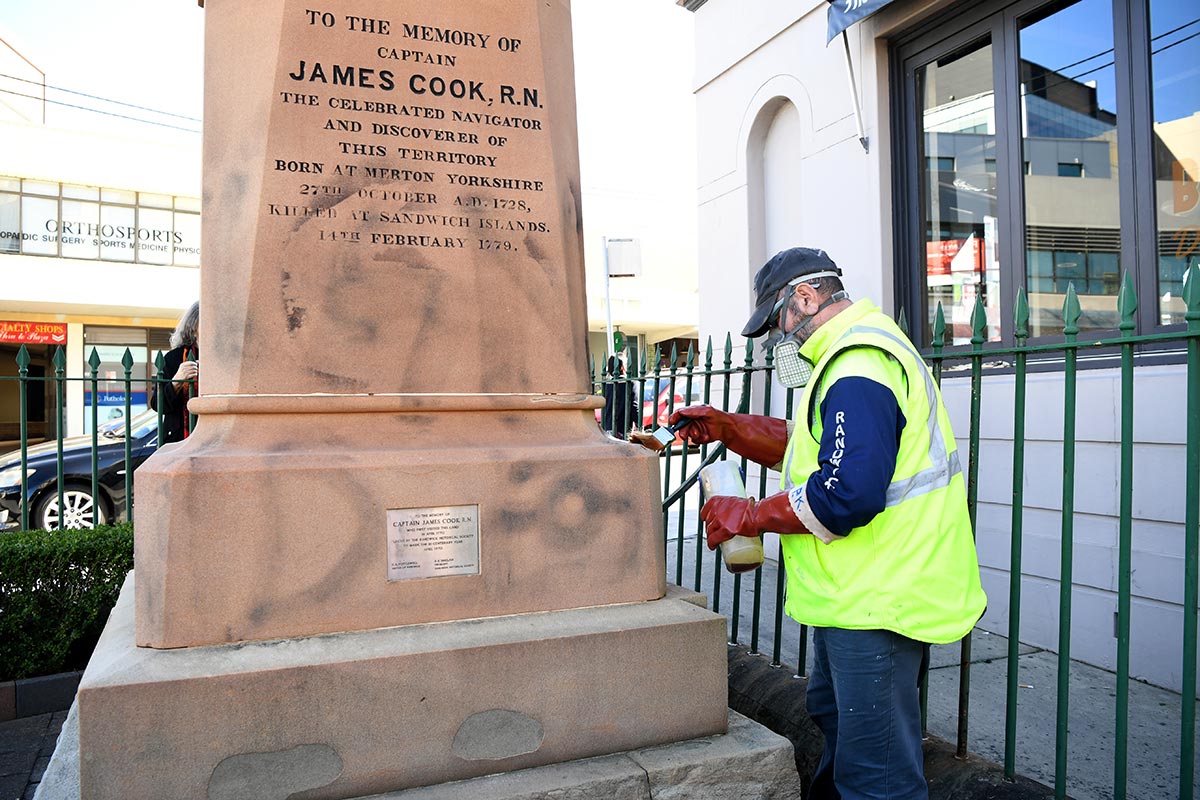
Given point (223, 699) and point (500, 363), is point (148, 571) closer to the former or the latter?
point (223, 699)

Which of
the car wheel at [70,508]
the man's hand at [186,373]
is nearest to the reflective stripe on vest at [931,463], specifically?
the man's hand at [186,373]

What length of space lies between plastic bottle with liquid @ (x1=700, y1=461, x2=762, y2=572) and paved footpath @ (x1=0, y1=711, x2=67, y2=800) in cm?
291

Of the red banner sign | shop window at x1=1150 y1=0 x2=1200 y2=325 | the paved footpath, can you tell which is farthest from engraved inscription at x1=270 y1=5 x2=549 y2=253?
the red banner sign

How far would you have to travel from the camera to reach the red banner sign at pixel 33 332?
23.0m

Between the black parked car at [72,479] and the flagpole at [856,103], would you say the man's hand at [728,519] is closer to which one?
the flagpole at [856,103]

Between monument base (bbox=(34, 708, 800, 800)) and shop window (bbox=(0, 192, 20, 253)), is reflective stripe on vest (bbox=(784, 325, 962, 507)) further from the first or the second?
shop window (bbox=(0, 192, 20, 253))

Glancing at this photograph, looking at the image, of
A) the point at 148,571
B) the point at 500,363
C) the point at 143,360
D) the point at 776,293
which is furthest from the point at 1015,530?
the point at 143,360

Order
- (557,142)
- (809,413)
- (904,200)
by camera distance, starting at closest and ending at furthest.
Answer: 1. (809,413)
2. (557,142)
3. (904,200)

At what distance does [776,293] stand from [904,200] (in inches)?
156

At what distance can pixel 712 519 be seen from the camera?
8.89 feet

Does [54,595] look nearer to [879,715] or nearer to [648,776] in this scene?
[648,776]

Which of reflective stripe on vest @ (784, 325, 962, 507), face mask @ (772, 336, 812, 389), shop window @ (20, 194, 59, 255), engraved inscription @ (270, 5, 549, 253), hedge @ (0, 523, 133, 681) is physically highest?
shop window @ (20, 194, 59, 255)

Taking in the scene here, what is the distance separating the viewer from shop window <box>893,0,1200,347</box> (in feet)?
15.4

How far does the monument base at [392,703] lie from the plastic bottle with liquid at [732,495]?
0.21m
